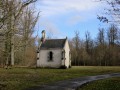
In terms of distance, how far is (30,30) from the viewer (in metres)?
22.0

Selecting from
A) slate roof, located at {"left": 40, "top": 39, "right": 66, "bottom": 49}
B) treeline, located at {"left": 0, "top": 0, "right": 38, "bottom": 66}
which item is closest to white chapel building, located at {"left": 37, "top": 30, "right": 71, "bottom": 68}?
slate roof, located at {"left": 40, "top": 39, "right": 66, "bottom": 49}

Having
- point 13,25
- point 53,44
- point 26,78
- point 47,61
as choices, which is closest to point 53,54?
point 47,61

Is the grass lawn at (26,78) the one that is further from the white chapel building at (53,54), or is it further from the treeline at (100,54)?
the treeline at (100,54)

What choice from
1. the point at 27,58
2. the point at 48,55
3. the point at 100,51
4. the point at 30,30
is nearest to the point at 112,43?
the point at 100,51

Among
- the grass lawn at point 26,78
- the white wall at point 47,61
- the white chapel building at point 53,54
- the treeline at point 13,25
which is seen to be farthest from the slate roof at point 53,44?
the treeline at point 13,25

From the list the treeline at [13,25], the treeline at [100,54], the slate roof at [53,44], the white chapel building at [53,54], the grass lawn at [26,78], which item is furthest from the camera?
the treeline at [100,54]

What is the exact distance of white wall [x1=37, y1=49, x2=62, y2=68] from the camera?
6066 centimetres

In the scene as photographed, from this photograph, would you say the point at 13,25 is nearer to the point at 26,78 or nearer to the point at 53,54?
the point at 26,78

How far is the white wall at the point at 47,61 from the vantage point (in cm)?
6066

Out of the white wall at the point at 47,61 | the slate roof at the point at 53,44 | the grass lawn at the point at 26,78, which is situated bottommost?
the grass lawn at the point at 26,78

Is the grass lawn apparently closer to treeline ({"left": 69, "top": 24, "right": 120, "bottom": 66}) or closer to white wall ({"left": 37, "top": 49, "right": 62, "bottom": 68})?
white wall ({"left": 37, "top": 49, "right": 62, "bottom": 68})

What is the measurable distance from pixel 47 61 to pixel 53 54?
6.44 ft

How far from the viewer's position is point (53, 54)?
201ft

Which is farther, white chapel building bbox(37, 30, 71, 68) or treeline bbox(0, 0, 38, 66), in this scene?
white chapel building bbox(37, 30, 71, 68)
